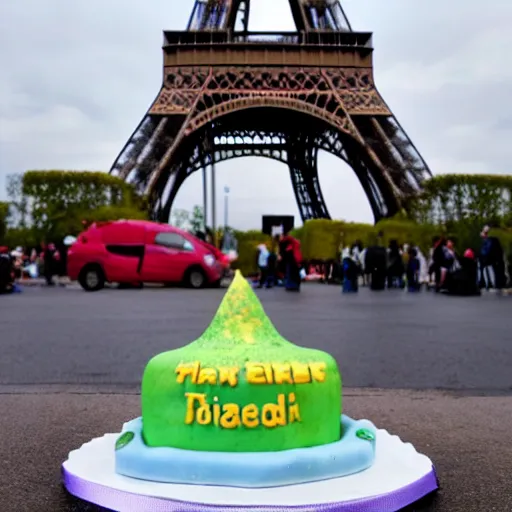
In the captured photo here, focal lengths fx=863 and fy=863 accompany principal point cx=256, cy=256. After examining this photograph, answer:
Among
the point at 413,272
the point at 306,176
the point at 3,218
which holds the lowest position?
the point at 413,272

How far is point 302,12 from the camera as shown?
134ft

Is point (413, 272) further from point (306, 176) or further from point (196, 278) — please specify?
point (306, 176)

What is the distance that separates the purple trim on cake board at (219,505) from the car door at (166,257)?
18.0 meters

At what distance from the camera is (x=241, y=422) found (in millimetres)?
2406

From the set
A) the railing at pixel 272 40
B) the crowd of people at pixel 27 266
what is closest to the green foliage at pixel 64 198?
the crowd of people at pixel 27 266

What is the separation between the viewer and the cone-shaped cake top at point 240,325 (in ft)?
8.58

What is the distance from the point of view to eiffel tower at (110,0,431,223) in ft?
118

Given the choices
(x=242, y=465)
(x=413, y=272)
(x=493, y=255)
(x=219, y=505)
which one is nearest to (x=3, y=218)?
(x=413, y=272)

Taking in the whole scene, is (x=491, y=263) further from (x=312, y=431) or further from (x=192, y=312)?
(x=312, y=431)

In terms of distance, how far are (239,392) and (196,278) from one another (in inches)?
726

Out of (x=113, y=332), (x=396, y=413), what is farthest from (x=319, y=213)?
(x=396, y=413)

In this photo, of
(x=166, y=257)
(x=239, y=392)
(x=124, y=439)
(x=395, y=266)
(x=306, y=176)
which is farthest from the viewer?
(x=306, y=176)

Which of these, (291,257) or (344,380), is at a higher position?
(291,257)

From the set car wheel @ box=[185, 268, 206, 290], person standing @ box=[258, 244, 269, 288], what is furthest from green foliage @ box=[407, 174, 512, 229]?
car wheel @ box=[185, 268, 206, 290]
